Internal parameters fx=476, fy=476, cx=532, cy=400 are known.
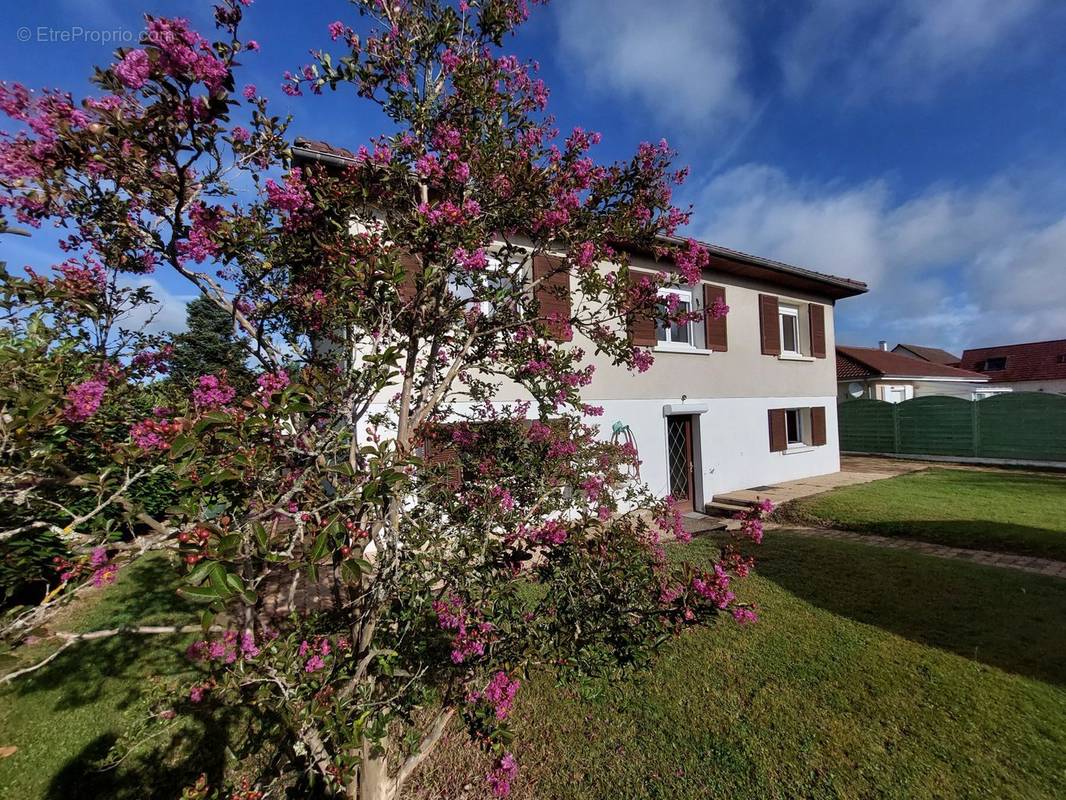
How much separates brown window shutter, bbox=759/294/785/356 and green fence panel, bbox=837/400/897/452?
9.56 meters

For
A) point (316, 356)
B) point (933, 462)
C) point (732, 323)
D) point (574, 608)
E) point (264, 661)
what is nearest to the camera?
point (264, 661)

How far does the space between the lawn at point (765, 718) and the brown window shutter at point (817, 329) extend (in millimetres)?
8639

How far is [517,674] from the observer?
2.08 metres

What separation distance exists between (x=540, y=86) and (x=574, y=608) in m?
3.11

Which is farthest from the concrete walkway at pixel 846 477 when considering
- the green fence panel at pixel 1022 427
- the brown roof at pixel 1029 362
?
the brown roof at pixel 1029 362

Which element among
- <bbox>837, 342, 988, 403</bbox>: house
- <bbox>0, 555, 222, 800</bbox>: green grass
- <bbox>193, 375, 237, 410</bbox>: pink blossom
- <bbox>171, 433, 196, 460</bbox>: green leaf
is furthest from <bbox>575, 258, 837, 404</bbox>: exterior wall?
<bbox>837, 342, 988, 403</bbox>: house

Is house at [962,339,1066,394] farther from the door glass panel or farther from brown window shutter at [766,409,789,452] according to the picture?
the door glass panel

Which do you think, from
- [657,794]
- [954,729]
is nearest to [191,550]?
[657,794]

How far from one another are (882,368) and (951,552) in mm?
17374

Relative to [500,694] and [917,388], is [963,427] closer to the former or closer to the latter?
→ [917,388]

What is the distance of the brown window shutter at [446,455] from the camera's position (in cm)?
281

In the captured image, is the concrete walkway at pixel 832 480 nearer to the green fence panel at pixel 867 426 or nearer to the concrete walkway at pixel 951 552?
the concrete walkway at pixel 951 552

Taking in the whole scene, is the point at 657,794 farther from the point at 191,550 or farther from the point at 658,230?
the point at 658,230

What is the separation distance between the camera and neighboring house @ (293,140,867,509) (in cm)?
902
